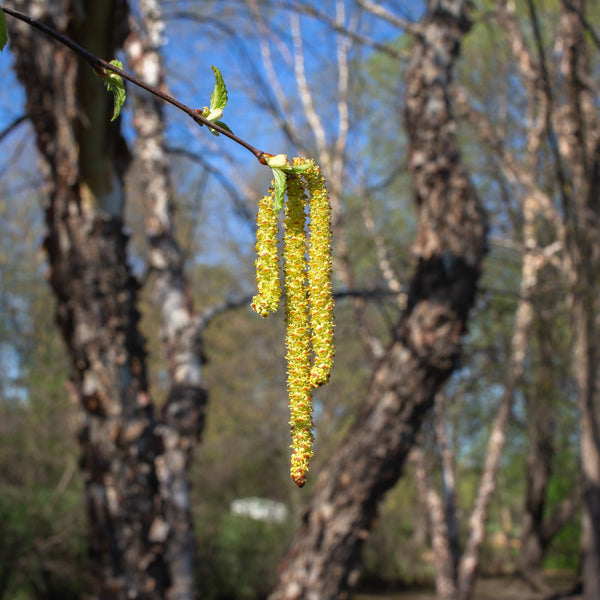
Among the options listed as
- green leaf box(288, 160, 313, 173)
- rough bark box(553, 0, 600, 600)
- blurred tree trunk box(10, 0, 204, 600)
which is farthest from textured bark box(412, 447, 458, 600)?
green leaf box(288, 160, 313, 173)

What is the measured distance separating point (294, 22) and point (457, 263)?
520 cm

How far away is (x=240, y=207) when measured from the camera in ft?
15.4

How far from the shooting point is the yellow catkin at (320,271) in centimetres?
95

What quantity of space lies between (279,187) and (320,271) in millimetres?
147

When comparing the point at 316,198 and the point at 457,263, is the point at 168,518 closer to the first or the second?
the point at 457,263

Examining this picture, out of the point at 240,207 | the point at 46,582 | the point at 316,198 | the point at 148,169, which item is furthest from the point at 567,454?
the point at 316,198

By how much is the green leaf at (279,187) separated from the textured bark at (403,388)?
2417 mm

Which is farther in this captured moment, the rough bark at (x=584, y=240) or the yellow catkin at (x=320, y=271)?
the rough bark at (x=584, y=240)

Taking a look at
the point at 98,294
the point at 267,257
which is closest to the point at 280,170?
the point at 267,257

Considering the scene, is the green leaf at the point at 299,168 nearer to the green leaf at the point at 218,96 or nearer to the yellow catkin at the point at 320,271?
the yellow catkin at the point at 320,271

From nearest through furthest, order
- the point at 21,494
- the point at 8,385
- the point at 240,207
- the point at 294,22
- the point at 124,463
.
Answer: the point at 124,463, the point at 240,207, the point at 294,22, the point at 21,494, the point at 8,385

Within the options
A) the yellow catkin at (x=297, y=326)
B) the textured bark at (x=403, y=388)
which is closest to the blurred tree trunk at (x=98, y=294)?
the textured bark at (x=403, y=388)

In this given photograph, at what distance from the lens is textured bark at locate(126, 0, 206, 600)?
3320 millimetres

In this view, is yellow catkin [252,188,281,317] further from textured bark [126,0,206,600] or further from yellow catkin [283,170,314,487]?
textured bark [126,0,206,600]
